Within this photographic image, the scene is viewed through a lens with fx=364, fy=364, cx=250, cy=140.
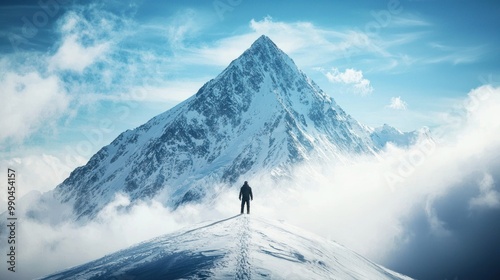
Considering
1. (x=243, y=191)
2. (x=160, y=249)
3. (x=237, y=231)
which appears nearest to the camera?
(x=160, y=249)

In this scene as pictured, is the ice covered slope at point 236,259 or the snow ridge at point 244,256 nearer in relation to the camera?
the snow ridge at point 244,256

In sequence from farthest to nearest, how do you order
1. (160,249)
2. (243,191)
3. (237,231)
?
(243,191)
(237,231)
(160,249)

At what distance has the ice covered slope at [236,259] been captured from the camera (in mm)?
12164

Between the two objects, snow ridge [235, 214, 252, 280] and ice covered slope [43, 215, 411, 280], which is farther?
ice covered slope [43, 215, 411, 280]

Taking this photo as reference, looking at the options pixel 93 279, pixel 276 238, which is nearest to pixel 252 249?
pixel 276 238

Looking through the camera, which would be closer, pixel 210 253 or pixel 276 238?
pixel 210 253

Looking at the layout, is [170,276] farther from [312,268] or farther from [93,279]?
[312,268]

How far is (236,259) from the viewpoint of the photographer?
12.7m

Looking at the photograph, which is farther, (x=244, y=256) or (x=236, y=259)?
(x=244, y=256)

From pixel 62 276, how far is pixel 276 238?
9.45m

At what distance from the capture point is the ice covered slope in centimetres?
1216

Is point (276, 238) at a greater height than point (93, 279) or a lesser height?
greater

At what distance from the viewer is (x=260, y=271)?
11.9m

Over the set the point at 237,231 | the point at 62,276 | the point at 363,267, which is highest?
the point at 237,231
